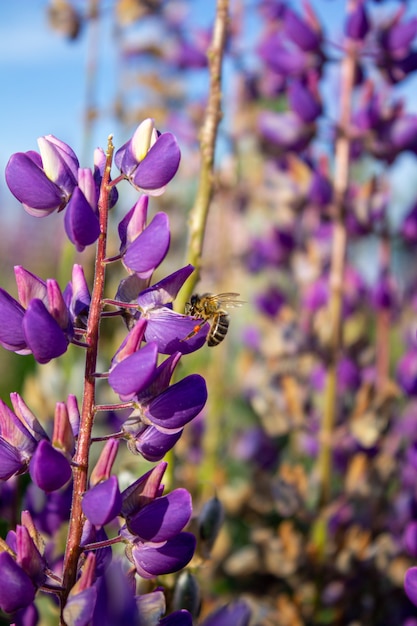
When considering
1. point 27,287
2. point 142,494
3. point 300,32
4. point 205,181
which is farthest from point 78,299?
point 300,32

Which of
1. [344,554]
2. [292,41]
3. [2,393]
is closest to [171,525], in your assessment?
[344,554]

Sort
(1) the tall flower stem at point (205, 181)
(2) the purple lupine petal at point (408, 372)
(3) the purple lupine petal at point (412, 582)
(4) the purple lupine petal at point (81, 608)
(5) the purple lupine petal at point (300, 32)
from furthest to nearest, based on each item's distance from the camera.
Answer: (5) the purple lupine petal at point (300, 32), (2) the purple lupine petal at point (408, 372), (1) the tall flower stem at point (205, 181), (3) the purple lupine petal at point (412, 582), (4) the purple lupine petal at point (81, 608)

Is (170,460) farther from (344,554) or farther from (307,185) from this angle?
(307,185)

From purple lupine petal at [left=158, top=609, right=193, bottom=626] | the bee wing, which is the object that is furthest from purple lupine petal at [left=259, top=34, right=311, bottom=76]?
purple lupine petal at [left=158, top=609, right=193, bottom=626]

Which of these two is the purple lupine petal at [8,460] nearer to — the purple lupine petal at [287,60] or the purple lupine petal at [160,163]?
the purple lupine petal at [160,163]

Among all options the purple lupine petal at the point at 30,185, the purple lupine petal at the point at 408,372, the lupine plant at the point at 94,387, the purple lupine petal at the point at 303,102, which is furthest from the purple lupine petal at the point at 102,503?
the purple lupine petal at the point at 303,102

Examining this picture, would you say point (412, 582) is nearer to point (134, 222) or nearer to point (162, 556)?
point (162, 556)

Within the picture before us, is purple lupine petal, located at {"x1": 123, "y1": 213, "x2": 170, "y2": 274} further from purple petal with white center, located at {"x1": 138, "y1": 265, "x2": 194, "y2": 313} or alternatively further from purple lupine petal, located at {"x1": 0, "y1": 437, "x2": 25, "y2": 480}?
purple lupine petal, located at {"x1": 0, "y1": 437, "x2": 25, "y2": 480}
